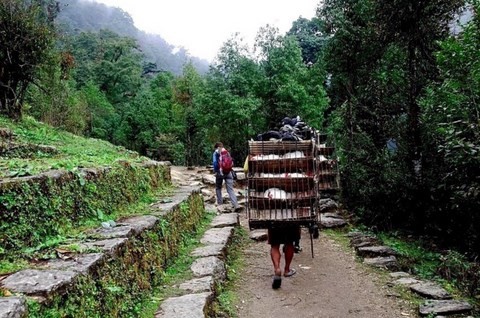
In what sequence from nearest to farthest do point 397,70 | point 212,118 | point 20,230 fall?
point 20,230
point 397,70
point 212,118

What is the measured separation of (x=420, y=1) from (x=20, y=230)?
10.3 metres

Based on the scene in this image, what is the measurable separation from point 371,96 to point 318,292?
315 inches

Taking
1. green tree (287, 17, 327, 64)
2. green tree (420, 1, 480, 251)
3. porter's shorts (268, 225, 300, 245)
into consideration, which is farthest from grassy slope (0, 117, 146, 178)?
green tree (287, 17, 327, 64)

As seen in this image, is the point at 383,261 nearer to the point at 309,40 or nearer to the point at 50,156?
the point at 50,156

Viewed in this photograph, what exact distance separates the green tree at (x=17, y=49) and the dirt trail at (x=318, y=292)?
9.23 m

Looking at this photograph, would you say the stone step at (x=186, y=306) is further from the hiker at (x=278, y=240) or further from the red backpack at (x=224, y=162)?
the red backpack at (x=224, y=162)

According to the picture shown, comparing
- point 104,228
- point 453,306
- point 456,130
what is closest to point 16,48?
point 104,228

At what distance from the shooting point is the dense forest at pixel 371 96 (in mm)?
8070

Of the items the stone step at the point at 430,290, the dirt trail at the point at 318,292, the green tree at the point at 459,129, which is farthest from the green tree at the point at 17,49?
the stone step at the point at 430,290

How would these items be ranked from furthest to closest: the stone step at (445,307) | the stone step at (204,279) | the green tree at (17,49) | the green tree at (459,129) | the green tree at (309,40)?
the green tree at (309,40)
the green tree at (17,49)
the green tree at (459,129)
the stone step at (445,307)
the stone step at (204,279)

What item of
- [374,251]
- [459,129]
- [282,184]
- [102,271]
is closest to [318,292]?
[282,184]

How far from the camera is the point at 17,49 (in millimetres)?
13398

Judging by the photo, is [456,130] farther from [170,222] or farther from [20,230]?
[20,230]

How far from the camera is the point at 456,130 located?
758 cm
